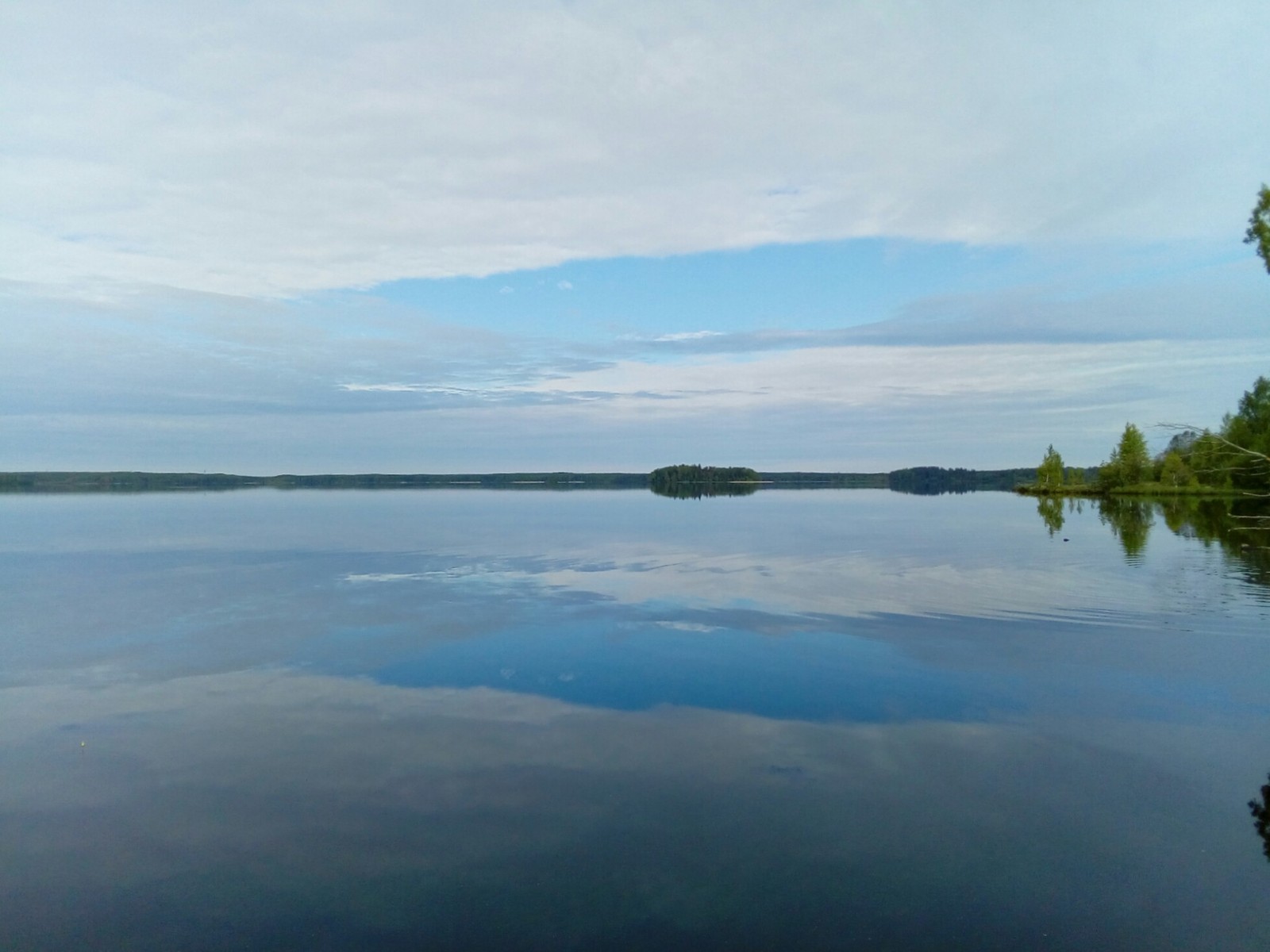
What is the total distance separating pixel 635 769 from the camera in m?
6.94

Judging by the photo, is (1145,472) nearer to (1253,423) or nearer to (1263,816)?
(1253,423)

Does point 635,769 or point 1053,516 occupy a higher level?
point 1053,516

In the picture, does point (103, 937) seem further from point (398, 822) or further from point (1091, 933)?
point (1091, 933)

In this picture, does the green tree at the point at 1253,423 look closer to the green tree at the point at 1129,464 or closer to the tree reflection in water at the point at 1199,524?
the tree reflection in water at the point at 1199,524

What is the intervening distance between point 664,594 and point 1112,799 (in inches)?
407

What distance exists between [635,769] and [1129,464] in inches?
2979

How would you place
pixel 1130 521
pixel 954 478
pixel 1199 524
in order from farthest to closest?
1. pixel 954 478
2. pixel 1130 521
3. pixel 1199 524

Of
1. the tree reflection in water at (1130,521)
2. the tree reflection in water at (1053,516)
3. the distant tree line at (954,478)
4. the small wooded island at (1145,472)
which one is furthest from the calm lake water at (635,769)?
the distant tree line at (954,478)

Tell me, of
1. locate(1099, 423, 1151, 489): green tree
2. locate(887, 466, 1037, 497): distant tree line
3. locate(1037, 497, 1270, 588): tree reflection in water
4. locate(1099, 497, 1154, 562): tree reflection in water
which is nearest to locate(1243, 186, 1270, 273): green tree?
Answer: locate(1037, 497, 1270, 588): tree reflection in water

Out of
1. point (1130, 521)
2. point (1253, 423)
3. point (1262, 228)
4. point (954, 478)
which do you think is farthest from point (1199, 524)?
point (954, 478)

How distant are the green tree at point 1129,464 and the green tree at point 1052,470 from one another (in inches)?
367

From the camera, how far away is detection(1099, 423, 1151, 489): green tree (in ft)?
223

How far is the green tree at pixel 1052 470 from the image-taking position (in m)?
81.2

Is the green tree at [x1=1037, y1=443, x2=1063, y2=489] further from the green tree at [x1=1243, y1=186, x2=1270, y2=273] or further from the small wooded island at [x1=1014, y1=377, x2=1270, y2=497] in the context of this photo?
the green tree at [x1=1243, y1=186, x2=1270, y2=273]
